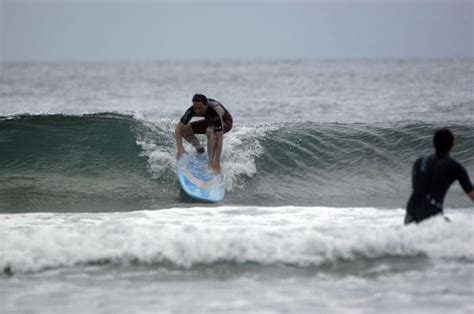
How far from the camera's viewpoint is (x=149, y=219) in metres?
8.94

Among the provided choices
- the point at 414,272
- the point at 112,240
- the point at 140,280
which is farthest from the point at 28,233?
the point at 414,272

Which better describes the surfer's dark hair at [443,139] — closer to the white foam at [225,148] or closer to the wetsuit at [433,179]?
the wetsuit at [433,179]

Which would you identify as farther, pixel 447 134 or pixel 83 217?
pixel 83 217

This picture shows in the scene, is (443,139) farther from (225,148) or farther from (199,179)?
(225,148)

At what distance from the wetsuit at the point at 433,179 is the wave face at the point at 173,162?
2.96m

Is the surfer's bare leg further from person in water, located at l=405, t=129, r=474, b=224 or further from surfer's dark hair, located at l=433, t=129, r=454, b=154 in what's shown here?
surfer's dark hair, located at l=433, t=129, r=454, b=154

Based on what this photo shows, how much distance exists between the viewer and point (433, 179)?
6.98m

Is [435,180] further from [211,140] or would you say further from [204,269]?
[211,140]

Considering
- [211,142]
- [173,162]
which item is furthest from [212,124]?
[173,162]

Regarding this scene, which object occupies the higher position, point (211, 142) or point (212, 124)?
point (212, 124)

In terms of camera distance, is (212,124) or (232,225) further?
(212,124)

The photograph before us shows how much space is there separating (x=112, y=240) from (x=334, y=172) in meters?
5.78

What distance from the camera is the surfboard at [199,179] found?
10297 millimetres

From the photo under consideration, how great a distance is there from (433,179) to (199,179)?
4.45 metres
